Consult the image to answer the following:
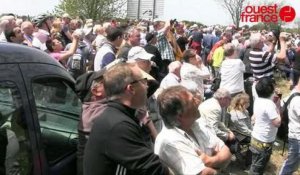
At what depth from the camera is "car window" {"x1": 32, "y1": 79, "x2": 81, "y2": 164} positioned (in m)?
2.73

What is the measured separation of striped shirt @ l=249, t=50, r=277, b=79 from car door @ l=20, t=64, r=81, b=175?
17.2ft

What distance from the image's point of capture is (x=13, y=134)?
95.8 inches

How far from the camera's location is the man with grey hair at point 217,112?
18.9 feet

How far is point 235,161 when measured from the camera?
6746mm

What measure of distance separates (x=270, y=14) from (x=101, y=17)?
1290 centimetres

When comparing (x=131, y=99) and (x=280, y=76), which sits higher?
Answer: (x=131, y=99)

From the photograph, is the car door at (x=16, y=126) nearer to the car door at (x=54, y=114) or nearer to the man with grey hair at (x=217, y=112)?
the car door at (x=54, y=114)

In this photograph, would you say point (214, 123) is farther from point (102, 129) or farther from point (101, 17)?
point (101, 17)

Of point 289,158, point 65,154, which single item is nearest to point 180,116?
point 65,154

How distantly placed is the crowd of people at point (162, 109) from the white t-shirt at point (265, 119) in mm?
12

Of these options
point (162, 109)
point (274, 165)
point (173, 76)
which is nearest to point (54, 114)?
point (162, 109)

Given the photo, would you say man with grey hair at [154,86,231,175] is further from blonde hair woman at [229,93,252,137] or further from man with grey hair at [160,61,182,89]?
blonde hair woman at [229,93,252,137]

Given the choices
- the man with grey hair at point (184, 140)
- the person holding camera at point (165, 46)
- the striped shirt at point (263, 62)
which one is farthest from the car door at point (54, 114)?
the striped shirt at point (263, 62)

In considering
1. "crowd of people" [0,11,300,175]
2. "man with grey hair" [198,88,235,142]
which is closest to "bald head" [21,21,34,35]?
"crowd of people" [0,11,300,175]
